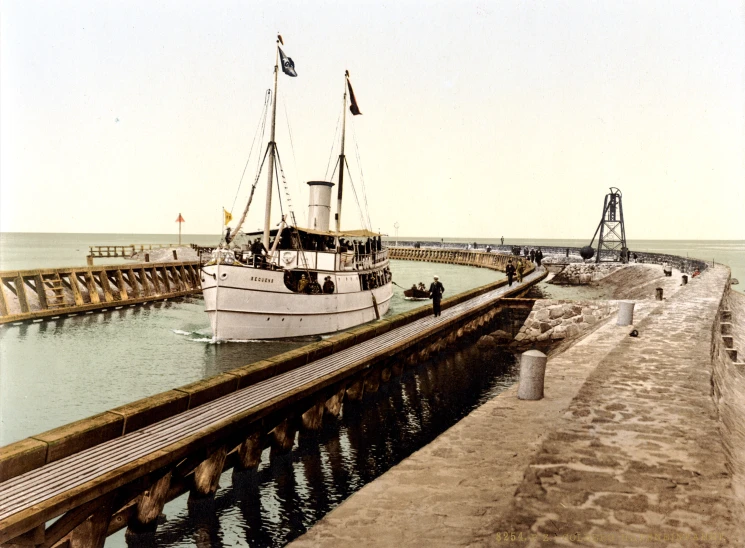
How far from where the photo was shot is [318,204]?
29.2 metres

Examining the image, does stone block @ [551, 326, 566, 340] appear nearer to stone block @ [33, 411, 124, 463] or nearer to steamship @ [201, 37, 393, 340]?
steamship @ [201, 37, 393, 340]

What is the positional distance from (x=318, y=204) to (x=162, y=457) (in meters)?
22.9

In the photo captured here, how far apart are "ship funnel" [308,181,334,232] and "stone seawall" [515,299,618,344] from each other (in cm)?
1289

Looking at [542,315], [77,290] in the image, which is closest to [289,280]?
[542,315]

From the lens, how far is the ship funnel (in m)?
29.2

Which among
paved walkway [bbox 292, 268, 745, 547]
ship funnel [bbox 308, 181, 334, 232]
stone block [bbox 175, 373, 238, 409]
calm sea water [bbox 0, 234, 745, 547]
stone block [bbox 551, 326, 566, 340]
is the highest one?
ship funnel [bbox 308, 181, 334, 232]

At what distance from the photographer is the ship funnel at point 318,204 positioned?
29.2 metres

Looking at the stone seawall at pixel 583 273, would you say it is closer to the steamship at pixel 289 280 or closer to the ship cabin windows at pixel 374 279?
the ship cabin windows at pixel 374 279

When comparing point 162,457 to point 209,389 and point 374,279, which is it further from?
point 374,279

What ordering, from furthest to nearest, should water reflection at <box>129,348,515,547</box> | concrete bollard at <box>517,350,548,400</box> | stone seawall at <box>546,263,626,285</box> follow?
stone seawall at <box>546,263,626,285</box> < concrete bollard at <box>517,350,548,400</box> < water reflection at <box>129,348,515,547</box>

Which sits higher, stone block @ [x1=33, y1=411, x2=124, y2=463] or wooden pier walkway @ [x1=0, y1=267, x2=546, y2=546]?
stone block @ [x1=33, y1=411, x2=124, y2=463]

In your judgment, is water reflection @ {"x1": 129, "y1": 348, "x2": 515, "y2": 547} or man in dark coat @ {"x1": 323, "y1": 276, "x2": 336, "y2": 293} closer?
water reflection @ {"x1": 129, "y1": 348, "x2": 515, "y2": 547}

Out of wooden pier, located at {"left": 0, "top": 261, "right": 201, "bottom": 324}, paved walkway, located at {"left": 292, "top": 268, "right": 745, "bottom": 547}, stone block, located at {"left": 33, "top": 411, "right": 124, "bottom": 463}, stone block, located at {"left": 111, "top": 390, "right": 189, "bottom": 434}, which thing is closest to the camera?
paved walkway, located at {"left": 292, "top": 268, "right": 745, "bottom": 547}

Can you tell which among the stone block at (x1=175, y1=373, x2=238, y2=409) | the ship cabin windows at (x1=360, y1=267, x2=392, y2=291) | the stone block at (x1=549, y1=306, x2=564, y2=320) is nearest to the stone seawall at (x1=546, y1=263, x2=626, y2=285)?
the ship cabin windows at (x1=360, y1=267, x2=392, y2=291)
